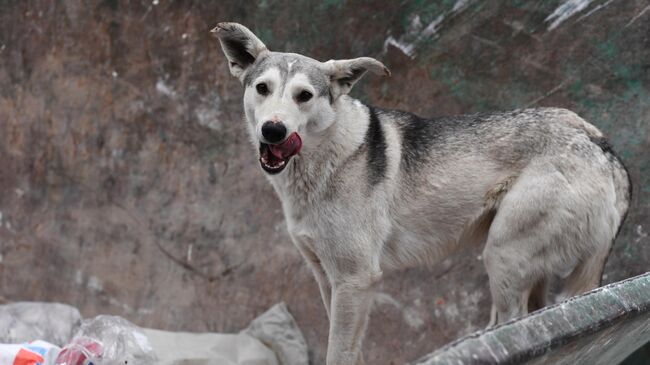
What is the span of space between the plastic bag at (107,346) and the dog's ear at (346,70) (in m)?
1.65

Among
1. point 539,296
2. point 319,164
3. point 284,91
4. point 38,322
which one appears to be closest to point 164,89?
point 38,322

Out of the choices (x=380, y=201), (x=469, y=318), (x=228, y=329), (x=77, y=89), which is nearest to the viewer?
(x=380, y=201)

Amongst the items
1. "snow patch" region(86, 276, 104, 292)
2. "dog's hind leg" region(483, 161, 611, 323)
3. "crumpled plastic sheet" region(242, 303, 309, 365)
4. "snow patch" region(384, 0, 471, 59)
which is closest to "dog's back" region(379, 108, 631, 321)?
"dog's hind leg" region(483, 161, 611, 323)

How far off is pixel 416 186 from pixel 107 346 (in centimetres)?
171

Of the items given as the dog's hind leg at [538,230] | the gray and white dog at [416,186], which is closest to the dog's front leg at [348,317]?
the gray and white dog at [416,186]

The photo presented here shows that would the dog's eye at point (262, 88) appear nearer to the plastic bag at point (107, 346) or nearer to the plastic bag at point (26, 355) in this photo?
the plastic bag at point (107, 346)

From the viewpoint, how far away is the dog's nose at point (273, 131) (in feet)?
9.86

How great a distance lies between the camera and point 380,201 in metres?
3.53


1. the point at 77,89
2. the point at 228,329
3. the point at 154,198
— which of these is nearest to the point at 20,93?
the point at 77,89

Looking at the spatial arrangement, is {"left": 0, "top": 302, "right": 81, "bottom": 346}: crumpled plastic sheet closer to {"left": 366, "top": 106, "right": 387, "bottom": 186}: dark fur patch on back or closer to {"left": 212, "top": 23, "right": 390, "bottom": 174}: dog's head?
{"left": 212, "top": 23, "right": 390, "bottom": 174}: dog's head

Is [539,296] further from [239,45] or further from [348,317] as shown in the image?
[239,45]

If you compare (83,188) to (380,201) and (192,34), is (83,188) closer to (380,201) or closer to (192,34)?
(192,34)

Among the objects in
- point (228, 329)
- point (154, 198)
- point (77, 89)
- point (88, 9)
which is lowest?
point (228, 329)

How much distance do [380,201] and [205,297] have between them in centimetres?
187
